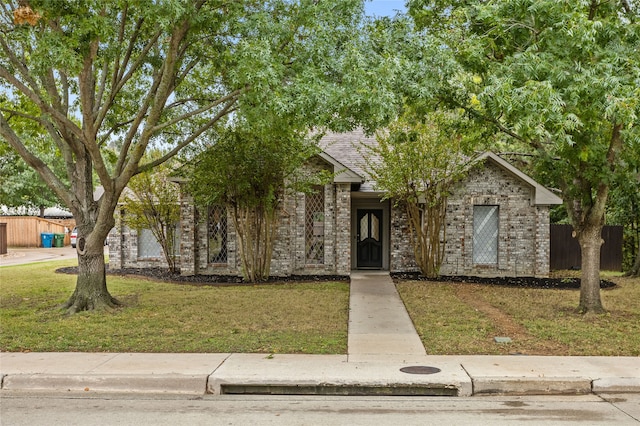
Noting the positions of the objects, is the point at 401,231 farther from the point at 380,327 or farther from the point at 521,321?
the point at 380,327

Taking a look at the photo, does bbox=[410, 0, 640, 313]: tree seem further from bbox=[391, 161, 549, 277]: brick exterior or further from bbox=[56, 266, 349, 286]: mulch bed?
bbox=[56, 266, 349, 286]: mulch bed

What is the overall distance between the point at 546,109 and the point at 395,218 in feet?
35.7

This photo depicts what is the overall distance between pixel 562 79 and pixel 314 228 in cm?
1053

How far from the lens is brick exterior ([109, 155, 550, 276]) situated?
1783 cm

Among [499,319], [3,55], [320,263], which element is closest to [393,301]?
[499,319]

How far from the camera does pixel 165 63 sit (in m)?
10.8

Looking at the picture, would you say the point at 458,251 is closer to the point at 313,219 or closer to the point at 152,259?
the point at 313,219

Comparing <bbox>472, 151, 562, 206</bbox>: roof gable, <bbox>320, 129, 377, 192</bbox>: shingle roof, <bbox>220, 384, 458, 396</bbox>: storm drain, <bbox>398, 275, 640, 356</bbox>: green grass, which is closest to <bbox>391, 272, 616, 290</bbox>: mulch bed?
<bbox>398, 275, 640, 356</bbox>: green grass

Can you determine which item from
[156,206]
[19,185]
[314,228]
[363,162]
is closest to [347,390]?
[314,228]

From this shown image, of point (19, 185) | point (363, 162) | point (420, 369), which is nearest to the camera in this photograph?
point (420, 369)

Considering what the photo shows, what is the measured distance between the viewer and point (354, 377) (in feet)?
23.1

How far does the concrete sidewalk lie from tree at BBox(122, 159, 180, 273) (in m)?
11.3

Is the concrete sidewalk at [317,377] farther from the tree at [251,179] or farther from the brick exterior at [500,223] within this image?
the brick exterior at [500,223]

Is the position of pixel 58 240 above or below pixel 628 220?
below
